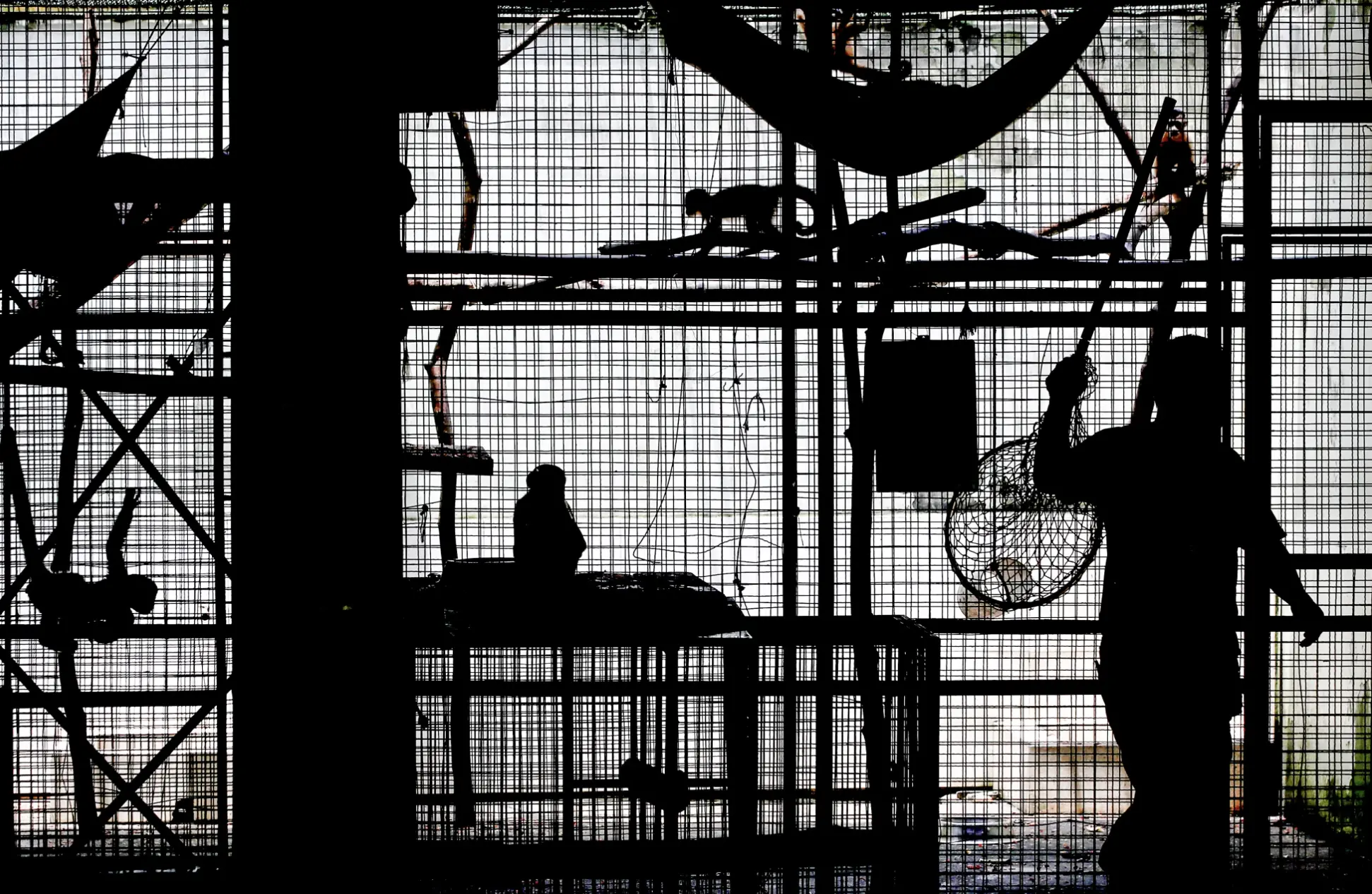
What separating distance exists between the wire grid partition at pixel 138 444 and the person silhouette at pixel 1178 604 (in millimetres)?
3107

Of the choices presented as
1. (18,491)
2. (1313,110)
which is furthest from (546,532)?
(1313,110)

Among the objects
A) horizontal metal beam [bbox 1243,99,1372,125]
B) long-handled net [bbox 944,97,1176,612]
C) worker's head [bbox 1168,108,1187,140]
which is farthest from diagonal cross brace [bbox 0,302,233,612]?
horizontal metal beam [bbox 1243,99,1372,125]

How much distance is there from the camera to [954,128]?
3131 mm

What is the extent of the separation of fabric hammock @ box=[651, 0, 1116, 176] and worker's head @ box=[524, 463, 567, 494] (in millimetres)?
1430

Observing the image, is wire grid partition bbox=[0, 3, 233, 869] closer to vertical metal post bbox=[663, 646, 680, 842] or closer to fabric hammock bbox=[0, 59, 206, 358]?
fabric hammock bbox=[0, 59, 206, 358]

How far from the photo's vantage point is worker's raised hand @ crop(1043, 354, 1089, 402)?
3711mm

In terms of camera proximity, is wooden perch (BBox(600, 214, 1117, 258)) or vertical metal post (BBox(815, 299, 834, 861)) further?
vertical metal post (BBox(815, 299, 834, 861))

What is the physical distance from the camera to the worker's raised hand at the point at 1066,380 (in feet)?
12.2

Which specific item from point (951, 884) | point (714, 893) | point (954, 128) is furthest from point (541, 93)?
point (951, 884)

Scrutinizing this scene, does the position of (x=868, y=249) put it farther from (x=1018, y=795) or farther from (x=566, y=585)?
(x=1018, y=795)

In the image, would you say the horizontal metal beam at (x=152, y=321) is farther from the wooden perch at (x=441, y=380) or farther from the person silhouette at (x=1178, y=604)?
the person silhouette at (x=1178, y=604)

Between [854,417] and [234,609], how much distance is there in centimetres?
237

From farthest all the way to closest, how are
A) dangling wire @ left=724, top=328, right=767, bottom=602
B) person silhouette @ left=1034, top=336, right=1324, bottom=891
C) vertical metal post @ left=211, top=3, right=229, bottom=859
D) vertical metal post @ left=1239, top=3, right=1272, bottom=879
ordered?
dangling wire @ left=724, top=328, right=767, bottom=602
vertical metal post @ left=1239, top=3, right=1272, bottom=879
person silhouette @ left=1034, top=336, right=1324, bottom=891
vertical metal post @ left=211, top=3, right=229, bottom=859

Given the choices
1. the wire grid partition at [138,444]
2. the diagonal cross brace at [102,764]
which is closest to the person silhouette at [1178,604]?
the diagonal cross brace at [102,764]
